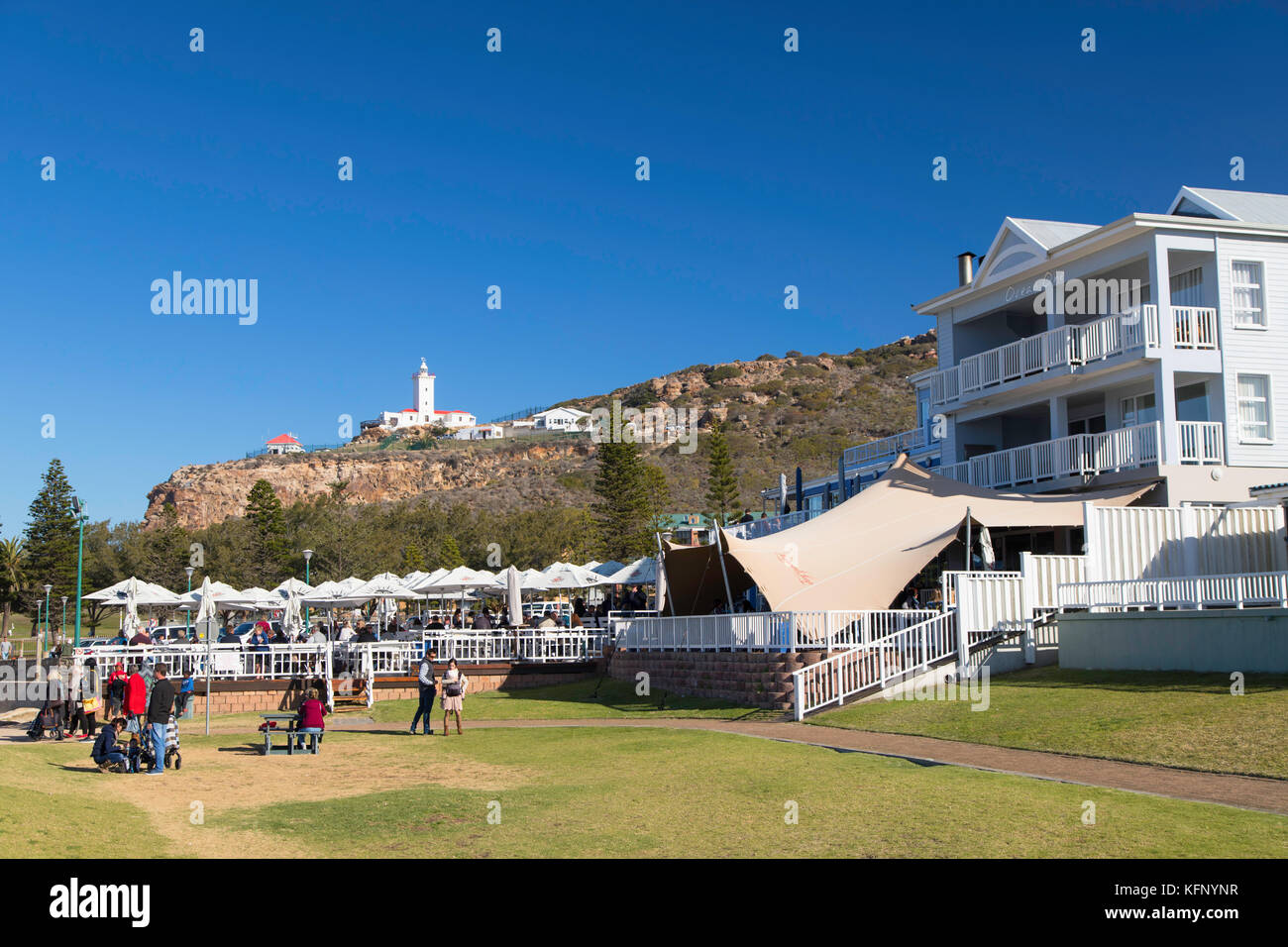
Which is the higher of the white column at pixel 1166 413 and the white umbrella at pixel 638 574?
the white column at pixel 1166 413

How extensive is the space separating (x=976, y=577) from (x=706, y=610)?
351 inches

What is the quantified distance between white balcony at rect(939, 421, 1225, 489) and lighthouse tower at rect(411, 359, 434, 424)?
556 ft

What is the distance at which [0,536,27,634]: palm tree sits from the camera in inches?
2776

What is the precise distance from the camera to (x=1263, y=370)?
82.1ft

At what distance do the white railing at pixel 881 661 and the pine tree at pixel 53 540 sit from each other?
6142 cm

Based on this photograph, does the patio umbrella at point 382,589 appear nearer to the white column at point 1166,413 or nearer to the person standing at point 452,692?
the person standing at point 452,692

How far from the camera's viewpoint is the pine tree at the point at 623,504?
5469cm

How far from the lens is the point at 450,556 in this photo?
63469mm

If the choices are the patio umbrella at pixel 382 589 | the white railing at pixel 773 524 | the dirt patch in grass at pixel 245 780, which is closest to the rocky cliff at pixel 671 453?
the white railing at pixel 773 524

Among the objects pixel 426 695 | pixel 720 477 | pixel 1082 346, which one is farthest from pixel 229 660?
pixel 720 477

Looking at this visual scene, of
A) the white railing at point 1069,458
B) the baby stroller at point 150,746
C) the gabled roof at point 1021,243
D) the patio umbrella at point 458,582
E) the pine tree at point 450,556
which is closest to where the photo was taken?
the baby stroller at point 150,746

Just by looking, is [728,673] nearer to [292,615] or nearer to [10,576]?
[292,615]

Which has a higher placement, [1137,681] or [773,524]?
[773,524]

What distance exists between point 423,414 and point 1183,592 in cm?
17989
